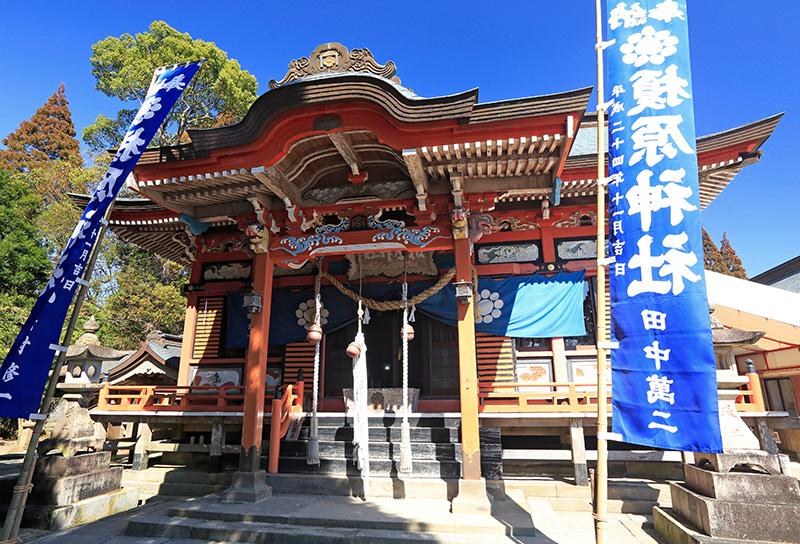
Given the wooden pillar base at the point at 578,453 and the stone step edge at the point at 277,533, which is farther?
the wooden pillar base at the point at 578,453

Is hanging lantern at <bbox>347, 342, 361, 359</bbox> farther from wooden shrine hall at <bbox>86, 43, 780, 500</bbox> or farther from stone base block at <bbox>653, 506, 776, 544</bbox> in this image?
stone base block at <bbox>653, 506, 776, 544</bbox>

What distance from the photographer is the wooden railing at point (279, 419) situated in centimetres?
766

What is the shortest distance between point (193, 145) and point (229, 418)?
5374mm

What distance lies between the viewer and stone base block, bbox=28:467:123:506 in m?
6.35

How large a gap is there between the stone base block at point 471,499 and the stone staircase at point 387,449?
777mm

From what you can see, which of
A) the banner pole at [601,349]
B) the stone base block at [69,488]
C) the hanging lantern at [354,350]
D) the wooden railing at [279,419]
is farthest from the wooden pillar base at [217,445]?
the banner pole at [601,349]

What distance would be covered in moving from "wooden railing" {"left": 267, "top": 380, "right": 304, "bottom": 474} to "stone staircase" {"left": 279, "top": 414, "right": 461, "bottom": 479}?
211mm

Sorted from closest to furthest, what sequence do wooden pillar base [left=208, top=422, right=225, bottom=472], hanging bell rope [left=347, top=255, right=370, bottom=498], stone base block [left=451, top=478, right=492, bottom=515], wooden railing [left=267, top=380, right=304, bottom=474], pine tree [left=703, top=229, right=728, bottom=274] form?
stone base block [left=451, top=478, right=492, bottom=515] → hanging bell rope [left=347, top=255, right=370, bottom=498] → wooden railing [left=267, top=380, right=304, bottom=474] → wooden pillar base [left=208, top=422, right=225, bottom=472] → pine tree [left=703, top=229, right=728, bottom=274]

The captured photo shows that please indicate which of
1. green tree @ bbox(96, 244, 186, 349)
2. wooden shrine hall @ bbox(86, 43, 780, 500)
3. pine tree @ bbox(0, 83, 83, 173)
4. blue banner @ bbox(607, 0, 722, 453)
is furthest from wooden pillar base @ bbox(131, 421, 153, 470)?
pine tree @ bbox(0, 83, 83, 173)

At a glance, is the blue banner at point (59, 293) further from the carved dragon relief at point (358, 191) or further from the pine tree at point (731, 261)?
the pine tree at point (731, 261)

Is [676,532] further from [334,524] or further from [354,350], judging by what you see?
[354,350]

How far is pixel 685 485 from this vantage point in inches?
231

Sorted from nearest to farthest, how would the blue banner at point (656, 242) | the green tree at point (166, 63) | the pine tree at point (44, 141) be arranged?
1. the blue banner at point (656, 242)
2. the green tree at point (166, 63)
3. the pine tree at point (44, 141)

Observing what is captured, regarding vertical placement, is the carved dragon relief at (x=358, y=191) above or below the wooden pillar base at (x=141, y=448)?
above
